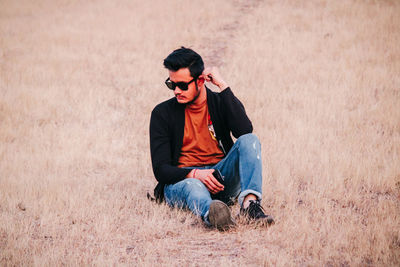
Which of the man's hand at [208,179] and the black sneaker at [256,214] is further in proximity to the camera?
the man's hand at [208,179]

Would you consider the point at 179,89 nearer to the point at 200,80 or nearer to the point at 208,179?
the point at 200,80

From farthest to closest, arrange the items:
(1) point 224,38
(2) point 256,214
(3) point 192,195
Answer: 1. (1) point 224,38
2. (3) point 192,195
3. (2) point 256,214

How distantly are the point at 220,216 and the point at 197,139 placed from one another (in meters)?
1.15

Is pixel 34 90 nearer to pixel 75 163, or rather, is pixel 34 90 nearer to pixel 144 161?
pixel 75 163

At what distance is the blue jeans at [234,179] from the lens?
449 cm

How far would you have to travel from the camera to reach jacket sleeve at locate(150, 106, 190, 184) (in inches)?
186

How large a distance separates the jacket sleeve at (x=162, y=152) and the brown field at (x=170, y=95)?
1.62 feet

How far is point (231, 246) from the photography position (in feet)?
13.7

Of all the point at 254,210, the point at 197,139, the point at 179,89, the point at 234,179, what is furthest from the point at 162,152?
the point at 254,210

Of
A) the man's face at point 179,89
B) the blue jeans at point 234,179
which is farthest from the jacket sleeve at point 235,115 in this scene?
the man's face at point 179,89

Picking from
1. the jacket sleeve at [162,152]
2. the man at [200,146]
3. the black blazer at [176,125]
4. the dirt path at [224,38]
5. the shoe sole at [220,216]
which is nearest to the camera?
the shoe sole at [220,216]

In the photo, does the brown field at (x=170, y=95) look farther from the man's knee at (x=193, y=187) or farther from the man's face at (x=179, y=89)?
the man's face at (x=179, y=89)

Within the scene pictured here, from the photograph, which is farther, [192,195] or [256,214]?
[192,195]

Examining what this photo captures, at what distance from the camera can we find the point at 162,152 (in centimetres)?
486
